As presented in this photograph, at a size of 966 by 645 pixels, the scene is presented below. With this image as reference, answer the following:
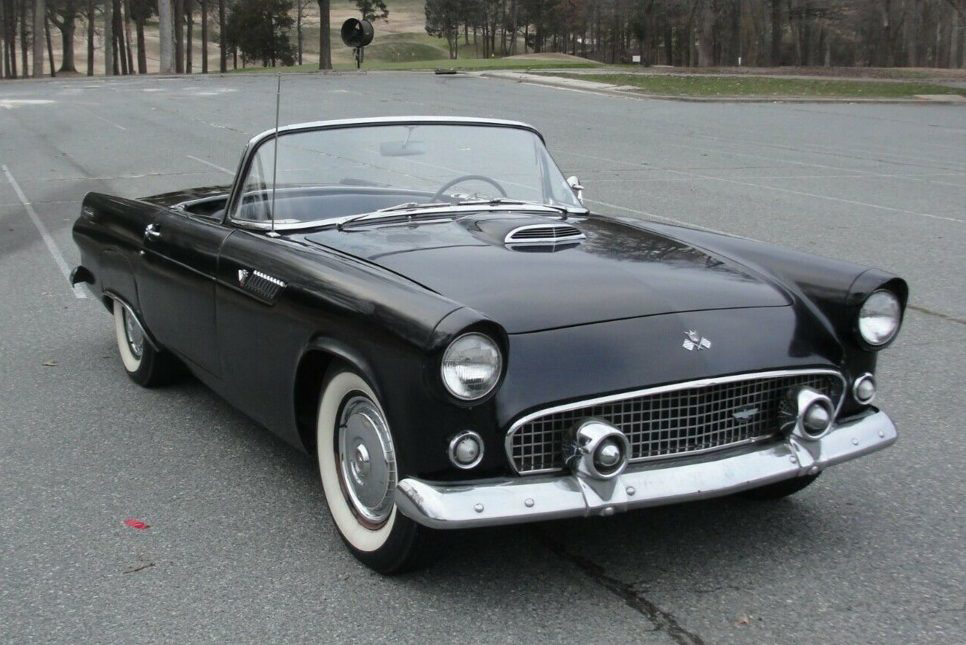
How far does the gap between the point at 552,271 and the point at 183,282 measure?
1.77 metres

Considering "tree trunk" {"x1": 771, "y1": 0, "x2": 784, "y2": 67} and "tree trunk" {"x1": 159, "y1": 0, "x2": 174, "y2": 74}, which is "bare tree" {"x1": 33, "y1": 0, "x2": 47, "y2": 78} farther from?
"tree trunk" {"x1": 771, "y1": 0, "x2": 784, "y2": 67}

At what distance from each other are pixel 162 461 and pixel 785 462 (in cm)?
254

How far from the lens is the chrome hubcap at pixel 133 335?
5.46m

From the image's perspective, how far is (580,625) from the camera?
303 cm

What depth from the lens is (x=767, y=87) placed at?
31.7 m

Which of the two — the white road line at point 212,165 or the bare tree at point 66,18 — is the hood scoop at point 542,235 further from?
the bare tree at point 66,18

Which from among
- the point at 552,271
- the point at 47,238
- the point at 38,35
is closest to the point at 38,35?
the point at 38,35

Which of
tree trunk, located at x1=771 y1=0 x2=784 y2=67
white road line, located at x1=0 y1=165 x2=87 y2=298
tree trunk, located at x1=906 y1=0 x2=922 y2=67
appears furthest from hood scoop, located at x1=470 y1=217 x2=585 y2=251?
tree trunk, located at x1=771 y1=0 x2=784 y2=67

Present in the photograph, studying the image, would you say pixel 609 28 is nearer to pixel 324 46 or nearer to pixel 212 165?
pixel 324 46

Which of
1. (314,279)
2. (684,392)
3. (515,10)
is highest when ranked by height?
(515,10)

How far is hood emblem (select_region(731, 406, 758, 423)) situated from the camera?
337 centimetres

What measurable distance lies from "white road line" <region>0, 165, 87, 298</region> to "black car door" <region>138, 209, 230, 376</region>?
10.0 feet

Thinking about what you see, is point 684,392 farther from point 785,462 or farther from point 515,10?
point 515,10

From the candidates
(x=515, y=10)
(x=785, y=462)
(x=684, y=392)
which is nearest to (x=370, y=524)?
(x=684, y=392)
